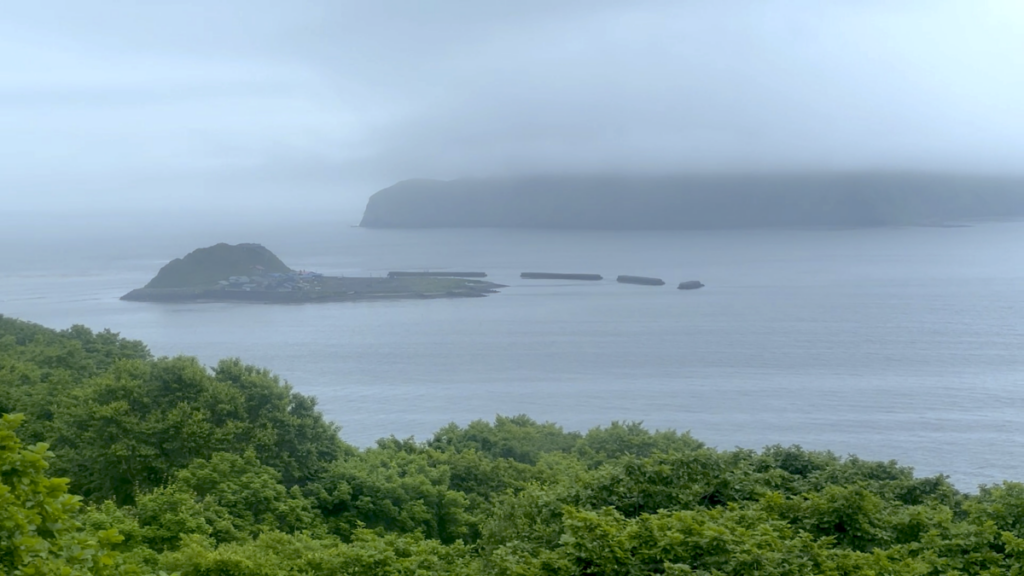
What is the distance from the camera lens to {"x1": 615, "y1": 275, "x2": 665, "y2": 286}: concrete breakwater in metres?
114

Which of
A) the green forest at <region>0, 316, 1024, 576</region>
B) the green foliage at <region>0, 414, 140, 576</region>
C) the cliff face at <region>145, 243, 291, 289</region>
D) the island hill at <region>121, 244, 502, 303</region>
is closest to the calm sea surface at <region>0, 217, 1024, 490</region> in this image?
the island hill at <region>121, 244, 502, 303</region>

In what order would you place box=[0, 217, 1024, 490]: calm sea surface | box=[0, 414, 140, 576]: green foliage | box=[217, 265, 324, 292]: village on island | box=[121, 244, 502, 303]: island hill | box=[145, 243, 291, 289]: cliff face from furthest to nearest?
box=[145, 243, 291, 289]: cliff face < box=[217, 265, 324, 292]: village on island < box=[121, 244, 502, 303]: island hill < box=[0, 217, 1024, 490]: calm sea surface < box=[0, 414, 140, 576]: green foliage

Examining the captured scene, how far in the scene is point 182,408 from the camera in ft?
72.2

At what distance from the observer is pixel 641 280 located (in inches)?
4564

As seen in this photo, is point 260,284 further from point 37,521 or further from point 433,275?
point 37,521

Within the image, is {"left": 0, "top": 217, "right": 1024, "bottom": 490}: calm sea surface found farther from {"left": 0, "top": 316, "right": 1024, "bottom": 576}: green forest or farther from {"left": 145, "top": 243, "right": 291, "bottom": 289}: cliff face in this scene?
{"left": 0, "top": 316, "right": 1024, "bottom": 576}: green forest

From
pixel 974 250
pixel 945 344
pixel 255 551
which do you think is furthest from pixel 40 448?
pixel 974 250

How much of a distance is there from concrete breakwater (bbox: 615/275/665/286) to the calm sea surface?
506cm

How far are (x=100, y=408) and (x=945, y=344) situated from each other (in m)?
67.8

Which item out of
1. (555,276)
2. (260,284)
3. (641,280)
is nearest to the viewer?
(260,284)

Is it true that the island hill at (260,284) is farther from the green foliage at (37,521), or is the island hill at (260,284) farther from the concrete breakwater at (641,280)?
the green foliage at (37,521)

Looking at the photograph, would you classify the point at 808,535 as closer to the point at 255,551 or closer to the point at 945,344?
the point at 255,551

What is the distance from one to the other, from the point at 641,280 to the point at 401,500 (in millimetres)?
97141

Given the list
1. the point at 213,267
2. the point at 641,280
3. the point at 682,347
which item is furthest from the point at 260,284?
the point at 682,347
